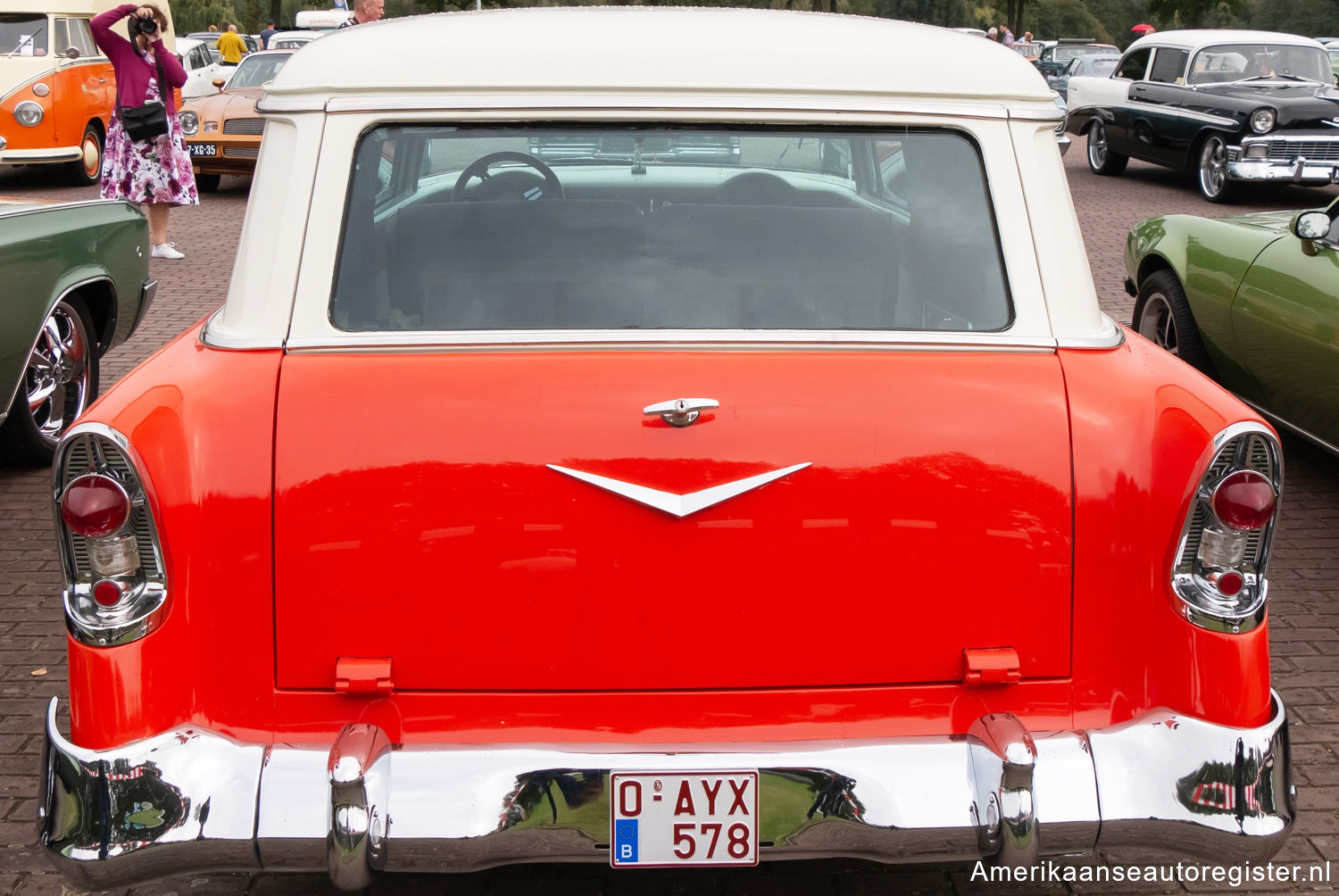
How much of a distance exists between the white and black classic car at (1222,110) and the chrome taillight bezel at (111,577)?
1421cm

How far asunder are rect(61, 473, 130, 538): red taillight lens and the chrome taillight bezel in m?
0.01

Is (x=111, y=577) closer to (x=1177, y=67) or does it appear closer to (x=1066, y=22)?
(x=1177, y=67)

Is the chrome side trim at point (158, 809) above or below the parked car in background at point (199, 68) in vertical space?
above

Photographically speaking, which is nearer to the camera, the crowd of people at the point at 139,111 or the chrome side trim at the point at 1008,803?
the chrome side trim at the point at 1008,803

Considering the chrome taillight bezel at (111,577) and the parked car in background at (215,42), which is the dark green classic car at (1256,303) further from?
the parked car in background at (215,42)

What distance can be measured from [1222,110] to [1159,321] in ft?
30.8

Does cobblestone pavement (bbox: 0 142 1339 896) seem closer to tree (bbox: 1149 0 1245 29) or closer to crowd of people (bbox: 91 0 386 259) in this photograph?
crowd of people (bbox: 91 0 386 259)

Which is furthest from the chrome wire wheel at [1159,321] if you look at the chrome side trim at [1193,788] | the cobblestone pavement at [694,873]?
the chrome side trim at [1193,788]

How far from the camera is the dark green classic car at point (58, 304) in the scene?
5.27 metres

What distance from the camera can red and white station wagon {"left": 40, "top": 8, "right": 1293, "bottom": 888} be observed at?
2.29 metres

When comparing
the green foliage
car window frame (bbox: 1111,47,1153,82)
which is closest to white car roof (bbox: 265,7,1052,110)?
car window frame (bbox: 1111,47,1153,82)

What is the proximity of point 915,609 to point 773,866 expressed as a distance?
0.64 metres

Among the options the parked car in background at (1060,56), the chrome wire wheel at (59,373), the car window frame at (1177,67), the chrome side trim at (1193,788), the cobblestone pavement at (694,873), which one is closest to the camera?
the chrome side trim at (1193,788)

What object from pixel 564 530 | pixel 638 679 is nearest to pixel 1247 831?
pixel 638 679
